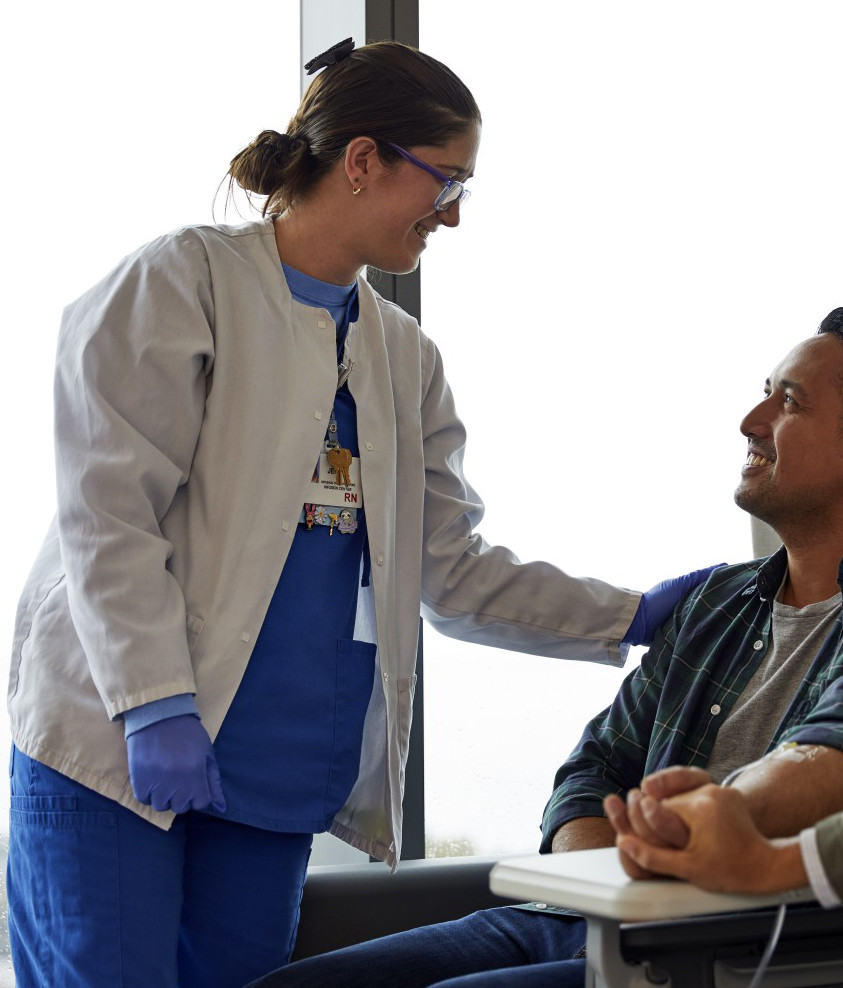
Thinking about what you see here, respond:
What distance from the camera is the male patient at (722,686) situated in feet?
4.90

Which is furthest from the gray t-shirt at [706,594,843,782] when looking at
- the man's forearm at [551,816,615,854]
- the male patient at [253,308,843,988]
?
the man's forearm at [551,816,615,854]

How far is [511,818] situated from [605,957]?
1476mm

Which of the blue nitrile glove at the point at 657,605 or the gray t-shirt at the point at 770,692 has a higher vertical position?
the blue nitrile glove at the point at 657,605

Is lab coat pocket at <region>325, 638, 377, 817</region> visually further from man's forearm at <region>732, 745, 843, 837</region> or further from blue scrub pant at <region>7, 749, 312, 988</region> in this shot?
man's forearm at <region>732, 745, 843, 837</region>

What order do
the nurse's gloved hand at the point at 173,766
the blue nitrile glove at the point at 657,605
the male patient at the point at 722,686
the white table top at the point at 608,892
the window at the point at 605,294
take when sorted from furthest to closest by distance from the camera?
the window at the point at 605,294, the blue nitrile glove at the point at 657,605, the male patient at the point at 722,686, the nurse's gloved hand at the point at 173,766, the white table top at the point at 608,892

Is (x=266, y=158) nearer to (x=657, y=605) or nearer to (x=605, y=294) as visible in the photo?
(x=657, y=605)

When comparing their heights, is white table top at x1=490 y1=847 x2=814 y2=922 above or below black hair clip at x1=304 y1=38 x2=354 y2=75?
below

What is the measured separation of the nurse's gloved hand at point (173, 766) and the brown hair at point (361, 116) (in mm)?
867

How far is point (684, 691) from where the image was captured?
1707mm

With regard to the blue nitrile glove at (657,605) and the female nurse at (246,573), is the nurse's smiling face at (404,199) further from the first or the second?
the blue nitrile glove at (657,605)

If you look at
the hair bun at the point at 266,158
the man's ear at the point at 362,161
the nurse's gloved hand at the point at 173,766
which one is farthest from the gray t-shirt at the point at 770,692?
the hair bun at the point at 266,158

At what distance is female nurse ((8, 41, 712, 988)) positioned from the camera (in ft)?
4.76

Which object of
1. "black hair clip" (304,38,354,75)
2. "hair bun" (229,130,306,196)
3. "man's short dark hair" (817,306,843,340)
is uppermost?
"black hair clip" (304,38,354,75)

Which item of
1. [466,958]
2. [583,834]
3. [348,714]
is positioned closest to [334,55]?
[348,714]
